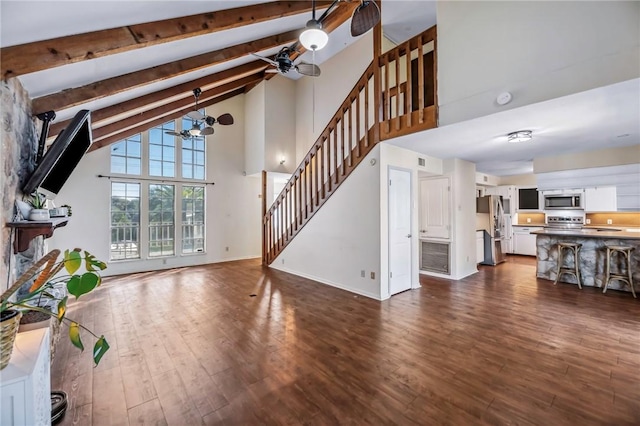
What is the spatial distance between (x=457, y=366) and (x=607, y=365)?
1416 millimetres

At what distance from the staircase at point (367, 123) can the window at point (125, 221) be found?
10.1 feet

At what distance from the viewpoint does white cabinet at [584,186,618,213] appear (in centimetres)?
624

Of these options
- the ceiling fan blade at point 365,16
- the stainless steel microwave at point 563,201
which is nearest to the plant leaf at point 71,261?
the ceiling fan blade at point 365,16

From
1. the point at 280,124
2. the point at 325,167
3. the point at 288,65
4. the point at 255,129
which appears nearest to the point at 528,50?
the point at 288,65

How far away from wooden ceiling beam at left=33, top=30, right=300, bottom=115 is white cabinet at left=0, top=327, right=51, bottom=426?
273 centimetres

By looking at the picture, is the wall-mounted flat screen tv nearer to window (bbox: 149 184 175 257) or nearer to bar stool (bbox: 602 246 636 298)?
window (bbox: 149 184 175 257)

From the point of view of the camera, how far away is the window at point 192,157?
7392 millimetres

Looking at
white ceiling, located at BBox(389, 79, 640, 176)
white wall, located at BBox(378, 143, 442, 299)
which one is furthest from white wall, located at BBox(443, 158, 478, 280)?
white wall, located at BBox(378, 143, 442, 299)

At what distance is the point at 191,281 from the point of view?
568 centimetres

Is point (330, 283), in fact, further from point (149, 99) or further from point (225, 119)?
point (149, 99)

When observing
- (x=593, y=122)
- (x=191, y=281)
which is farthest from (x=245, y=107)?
(x=593, y=122)

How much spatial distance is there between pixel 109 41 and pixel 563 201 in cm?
967

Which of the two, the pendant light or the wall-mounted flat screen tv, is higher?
the pendant light

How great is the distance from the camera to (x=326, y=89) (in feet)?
23.9
